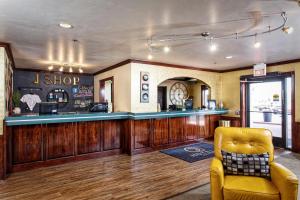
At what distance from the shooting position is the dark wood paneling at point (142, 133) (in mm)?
5039

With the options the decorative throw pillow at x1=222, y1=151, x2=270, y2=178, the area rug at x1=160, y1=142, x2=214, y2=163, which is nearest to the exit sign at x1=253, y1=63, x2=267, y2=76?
the area rug at x1=160, y1=142, x2=214, y2=163

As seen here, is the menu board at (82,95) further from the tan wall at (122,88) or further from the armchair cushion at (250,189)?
the armchair cushion at (250,189)

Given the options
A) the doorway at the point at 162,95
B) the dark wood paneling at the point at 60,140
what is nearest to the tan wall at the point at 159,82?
the dark wood paneling at the point at 60,140

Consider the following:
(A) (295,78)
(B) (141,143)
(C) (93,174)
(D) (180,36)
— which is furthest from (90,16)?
(A) (295,78)

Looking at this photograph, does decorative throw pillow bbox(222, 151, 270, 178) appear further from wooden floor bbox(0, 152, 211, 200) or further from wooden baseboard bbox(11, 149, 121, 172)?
wooden baseboard bbox(11, 149, 121, 172)

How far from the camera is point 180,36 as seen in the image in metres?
3.36

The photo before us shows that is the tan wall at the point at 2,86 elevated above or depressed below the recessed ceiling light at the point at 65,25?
below

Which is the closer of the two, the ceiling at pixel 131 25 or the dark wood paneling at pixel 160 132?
the ceiling at pixel 131 25

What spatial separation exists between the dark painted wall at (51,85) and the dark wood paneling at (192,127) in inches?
160

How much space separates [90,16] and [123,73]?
9.60 ft

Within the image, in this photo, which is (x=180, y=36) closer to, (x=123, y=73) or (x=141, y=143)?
(x=123, y=73)

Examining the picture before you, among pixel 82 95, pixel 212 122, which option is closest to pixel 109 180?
pixel 212 122

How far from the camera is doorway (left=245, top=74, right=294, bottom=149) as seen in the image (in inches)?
216

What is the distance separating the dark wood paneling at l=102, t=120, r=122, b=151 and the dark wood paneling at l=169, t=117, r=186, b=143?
1.50m
